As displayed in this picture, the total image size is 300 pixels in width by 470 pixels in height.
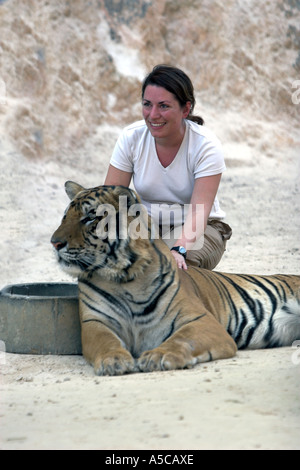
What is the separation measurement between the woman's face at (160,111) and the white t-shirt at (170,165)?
0.18 metres

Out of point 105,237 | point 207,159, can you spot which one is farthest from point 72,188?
point 207,159

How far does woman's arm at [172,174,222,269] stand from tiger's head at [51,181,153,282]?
391mm

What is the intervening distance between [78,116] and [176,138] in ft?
18.6

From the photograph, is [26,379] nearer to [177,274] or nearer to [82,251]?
[82,251]

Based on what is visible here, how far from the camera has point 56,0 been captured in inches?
Result: 387

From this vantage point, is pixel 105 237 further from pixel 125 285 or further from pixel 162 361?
pixel 162 361

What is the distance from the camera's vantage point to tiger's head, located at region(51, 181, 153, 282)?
3549mm

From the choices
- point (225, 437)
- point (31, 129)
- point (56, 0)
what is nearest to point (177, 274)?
point (225, 437)

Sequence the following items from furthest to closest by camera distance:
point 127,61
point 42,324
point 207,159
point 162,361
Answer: point 127,61 < point 207,159 < point 42,324 < point 162,361

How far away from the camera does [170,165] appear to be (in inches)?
167

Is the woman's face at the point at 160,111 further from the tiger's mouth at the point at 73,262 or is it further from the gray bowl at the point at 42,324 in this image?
the gray bowl at the point at 42,324

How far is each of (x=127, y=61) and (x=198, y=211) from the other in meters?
6.44

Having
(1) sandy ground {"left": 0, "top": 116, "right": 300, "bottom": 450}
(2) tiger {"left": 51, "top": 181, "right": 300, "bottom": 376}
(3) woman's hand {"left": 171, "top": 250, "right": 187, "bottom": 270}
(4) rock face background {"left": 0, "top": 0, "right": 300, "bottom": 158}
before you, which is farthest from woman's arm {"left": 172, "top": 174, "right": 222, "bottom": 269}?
(4) rock face background {"left": 0, "top": 0, "right": 300, "bottom": 158}

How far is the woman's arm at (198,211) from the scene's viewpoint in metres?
3.98
